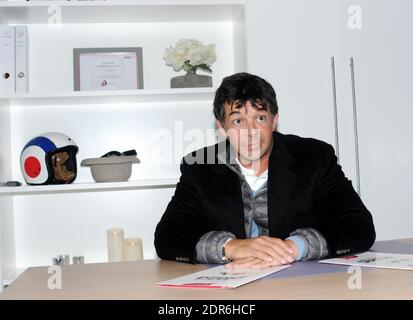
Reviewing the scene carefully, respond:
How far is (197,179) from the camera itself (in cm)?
171

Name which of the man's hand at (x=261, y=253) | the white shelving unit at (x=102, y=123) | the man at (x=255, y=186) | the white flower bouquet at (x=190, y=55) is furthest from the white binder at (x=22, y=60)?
the man's hand at (x=261, y=253)

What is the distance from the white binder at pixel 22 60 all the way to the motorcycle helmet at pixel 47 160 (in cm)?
24

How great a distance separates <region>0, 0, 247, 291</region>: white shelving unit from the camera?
270 centimetres

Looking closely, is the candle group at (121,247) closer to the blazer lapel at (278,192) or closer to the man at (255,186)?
the man at (255,186)

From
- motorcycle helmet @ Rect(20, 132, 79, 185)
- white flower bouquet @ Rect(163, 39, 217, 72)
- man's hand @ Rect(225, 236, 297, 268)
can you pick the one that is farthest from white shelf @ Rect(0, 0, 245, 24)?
man's hand @ Rect(225, 236, 297, 268)

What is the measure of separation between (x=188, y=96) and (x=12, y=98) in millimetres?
777

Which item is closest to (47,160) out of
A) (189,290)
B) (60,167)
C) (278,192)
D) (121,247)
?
(60,167)

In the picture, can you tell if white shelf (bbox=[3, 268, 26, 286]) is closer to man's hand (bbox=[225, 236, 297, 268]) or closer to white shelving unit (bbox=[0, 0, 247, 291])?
white shelving unit (bbox=[0, 0, 247, 291])

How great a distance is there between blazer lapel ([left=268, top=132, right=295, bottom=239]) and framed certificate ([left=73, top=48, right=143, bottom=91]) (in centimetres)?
117

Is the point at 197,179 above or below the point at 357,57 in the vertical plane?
below

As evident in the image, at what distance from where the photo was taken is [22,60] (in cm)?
252

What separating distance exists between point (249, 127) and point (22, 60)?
4.29 feet

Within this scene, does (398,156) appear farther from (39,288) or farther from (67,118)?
(39,288)

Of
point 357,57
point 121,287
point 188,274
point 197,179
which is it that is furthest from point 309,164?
point 357,57
